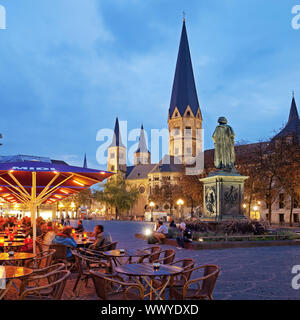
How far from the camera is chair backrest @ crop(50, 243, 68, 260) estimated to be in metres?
9.89

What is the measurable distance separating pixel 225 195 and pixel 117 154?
438ft

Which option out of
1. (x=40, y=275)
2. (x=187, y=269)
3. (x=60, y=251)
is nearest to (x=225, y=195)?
(x=60, y=251)

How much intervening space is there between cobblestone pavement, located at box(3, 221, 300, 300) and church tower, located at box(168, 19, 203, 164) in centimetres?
9491

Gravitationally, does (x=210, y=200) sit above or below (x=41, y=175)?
below

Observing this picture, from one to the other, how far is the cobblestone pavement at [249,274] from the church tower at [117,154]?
5299 inches

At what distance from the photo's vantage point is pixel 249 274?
36.6 feet

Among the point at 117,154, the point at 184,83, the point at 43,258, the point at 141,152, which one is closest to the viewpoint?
the point at 43,258

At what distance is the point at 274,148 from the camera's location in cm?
4409

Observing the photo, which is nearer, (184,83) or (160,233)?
(160,233)

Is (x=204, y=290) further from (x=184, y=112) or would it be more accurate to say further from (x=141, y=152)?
(x=141, y=152)
